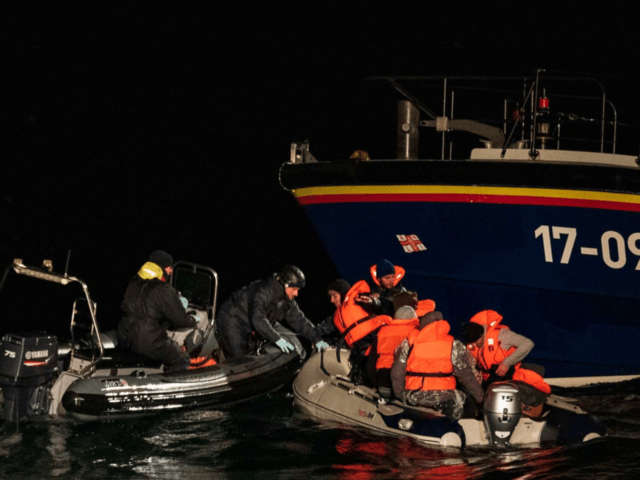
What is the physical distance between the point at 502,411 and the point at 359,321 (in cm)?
152

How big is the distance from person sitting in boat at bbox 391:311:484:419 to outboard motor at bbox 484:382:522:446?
25 cm

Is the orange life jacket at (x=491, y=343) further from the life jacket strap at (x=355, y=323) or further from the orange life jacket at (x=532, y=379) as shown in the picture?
the life jacket strap at (x=355, y=323)

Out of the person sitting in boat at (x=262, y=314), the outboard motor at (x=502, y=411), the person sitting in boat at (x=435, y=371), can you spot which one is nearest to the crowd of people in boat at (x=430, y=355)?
the person sitting in boat at (x=435, y=371)

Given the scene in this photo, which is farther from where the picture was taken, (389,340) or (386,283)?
(386,283)

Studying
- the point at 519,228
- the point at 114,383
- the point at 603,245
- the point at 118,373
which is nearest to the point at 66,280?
the point at 114,383

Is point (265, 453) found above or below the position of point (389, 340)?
below

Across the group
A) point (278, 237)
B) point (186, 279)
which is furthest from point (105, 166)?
point (186, 279)

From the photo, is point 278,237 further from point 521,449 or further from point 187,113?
point 521,449

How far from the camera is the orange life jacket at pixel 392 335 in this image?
19.8 feet

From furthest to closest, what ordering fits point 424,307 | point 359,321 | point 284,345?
1. point 284,345
2. point 359,321
3. point 424,307

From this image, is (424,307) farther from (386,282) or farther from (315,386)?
(315,386)

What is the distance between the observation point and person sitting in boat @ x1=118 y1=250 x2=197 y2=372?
6516mm

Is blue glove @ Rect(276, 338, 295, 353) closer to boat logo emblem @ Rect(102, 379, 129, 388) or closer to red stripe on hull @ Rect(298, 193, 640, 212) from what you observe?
red stripe on hull @ Rect(298, 193, 640, 212)

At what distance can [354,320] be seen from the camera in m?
6.59
